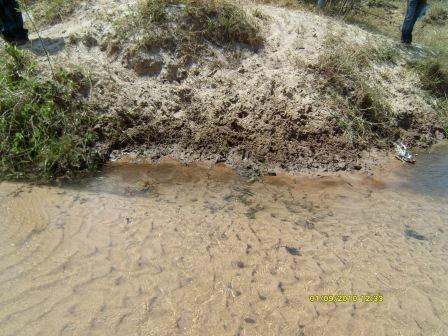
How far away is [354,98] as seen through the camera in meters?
5.23

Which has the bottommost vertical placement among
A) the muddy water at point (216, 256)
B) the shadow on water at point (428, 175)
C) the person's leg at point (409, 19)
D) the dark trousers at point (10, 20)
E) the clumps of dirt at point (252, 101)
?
the muddy water at point (216, 256)

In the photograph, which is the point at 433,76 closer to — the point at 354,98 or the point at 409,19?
the point at 409,19

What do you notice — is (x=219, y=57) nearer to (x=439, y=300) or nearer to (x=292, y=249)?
(x=292, y=249)

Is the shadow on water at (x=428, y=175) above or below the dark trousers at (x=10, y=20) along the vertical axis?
below

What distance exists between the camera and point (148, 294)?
2.86m

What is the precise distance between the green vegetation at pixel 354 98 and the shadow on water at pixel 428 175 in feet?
1.65

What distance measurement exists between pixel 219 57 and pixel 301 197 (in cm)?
229

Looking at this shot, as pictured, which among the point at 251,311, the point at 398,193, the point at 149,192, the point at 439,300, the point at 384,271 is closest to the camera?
the point at 251,311

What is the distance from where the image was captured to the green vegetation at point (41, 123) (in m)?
4.10

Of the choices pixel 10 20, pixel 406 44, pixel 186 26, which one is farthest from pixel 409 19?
pixel 10 20

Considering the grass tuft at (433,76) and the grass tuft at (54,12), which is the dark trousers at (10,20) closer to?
the grass tuft at (54,12)

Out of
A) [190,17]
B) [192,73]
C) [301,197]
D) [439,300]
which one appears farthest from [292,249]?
[190,17]

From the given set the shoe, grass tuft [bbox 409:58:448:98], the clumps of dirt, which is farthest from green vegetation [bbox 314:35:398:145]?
the shoe
